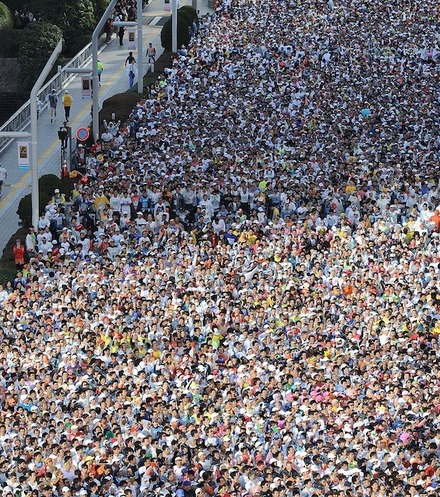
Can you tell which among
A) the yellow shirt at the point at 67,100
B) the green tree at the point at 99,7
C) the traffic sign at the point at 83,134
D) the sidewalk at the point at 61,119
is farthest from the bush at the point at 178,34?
the traffic sign at the point at 83,134

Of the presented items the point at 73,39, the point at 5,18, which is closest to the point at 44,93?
the point at 73,39

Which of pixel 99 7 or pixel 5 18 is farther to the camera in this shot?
pixel 5 18

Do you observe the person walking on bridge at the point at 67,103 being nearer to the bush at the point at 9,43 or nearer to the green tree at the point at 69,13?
the green tree at the point at 69,13

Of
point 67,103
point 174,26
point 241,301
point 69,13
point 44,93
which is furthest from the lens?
point 69,13

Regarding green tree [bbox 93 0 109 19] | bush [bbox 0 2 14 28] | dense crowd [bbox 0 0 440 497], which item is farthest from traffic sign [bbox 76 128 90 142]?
bush [bbox 0 2 14 28]

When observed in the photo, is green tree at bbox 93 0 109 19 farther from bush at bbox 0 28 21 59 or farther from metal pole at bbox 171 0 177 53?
metal pole at bbox 171 0 177 53

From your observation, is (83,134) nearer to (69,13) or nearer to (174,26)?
(174,26)

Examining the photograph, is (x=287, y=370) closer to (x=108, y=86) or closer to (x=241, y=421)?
(x=241, y=421)
